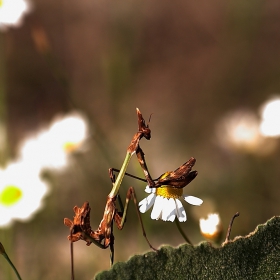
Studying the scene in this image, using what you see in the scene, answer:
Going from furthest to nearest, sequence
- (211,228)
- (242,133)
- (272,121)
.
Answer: (242,133) < (272,121) < (211,228)

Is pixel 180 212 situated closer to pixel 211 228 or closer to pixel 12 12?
pixel 211 228

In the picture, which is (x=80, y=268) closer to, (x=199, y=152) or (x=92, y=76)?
(x=199, y=152)

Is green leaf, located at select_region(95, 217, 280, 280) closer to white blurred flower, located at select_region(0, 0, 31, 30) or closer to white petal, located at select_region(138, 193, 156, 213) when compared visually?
white petal, located at select_region(138, 193, 156, 213)

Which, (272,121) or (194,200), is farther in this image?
(272,121)

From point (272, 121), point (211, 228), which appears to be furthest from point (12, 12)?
point (211, 228)

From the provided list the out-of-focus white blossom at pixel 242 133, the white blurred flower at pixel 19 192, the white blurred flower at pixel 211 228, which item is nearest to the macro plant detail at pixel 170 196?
the white blurred flower at pixel 211 228

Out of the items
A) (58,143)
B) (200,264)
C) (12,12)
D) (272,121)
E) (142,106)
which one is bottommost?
(200,264)
